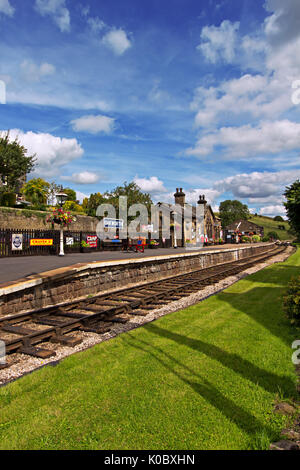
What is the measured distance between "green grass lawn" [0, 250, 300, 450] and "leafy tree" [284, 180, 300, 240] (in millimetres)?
6405

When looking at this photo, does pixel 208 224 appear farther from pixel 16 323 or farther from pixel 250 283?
pixel 16 323

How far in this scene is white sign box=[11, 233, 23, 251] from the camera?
17125 mm

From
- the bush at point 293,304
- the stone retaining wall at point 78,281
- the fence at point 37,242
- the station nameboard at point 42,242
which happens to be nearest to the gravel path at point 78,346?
the stone retaining wall at point 78,281

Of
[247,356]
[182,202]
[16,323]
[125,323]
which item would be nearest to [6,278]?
[16,323]

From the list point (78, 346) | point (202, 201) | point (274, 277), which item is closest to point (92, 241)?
point (274, 277)

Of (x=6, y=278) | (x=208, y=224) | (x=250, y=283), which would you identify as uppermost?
(x=208, y=224)

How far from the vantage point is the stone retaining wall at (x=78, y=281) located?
7.85 metres

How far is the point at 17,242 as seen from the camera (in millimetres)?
17469

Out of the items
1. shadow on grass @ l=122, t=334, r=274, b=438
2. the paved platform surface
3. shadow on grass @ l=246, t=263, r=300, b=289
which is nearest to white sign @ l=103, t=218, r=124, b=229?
the paved platform surface

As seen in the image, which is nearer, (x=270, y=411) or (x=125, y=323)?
(x=270, y=411)

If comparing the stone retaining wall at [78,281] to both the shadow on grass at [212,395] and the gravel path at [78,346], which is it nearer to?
the gravel path at [78,346]

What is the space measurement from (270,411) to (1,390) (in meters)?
3.38

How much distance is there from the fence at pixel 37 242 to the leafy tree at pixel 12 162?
2106 centimetres
